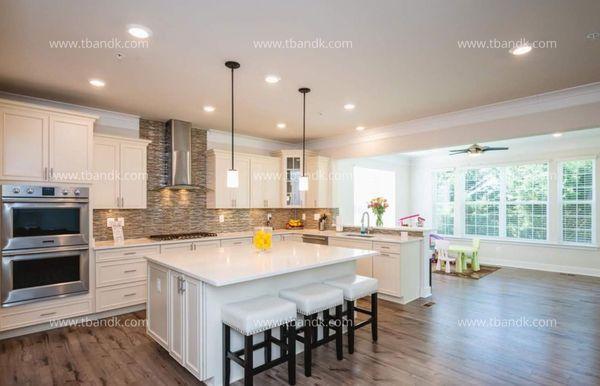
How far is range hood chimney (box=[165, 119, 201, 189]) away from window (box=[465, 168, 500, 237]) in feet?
22.1

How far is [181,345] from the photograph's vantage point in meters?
2.73

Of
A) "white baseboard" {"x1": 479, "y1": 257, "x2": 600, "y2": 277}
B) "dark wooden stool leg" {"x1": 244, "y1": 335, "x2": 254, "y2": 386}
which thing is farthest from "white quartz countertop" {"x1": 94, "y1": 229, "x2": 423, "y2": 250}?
"white baseboard" {"x1": 479, "y1": 257, "x2": 600, "y2": 277}

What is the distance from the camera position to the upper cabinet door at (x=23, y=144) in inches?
129

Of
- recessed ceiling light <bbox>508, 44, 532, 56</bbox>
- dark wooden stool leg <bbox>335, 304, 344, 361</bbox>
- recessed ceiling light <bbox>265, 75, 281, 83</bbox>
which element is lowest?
dark wooden stool leg <bbox>335, 304, 344, 361</bbox>

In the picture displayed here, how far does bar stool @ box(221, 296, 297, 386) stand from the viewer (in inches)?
92.4

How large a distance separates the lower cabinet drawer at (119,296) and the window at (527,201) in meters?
7.63

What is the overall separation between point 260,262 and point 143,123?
3256 millimetres

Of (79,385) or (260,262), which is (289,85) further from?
(79,385)

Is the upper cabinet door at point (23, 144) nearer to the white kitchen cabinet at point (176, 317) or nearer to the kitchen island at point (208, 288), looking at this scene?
the kitchen island at point (208, 288)

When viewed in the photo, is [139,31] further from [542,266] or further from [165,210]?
[542,266]

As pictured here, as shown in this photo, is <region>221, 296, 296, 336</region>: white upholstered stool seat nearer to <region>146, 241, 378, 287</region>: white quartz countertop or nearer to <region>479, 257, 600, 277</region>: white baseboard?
→ <region>146, 241, 378, 287</region>: white quartz countertop

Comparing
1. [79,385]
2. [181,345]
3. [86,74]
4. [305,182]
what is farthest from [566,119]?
[79,385]

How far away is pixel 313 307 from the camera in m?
2.74

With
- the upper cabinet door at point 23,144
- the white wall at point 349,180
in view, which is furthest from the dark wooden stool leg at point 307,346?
the white wall at point 349,180
